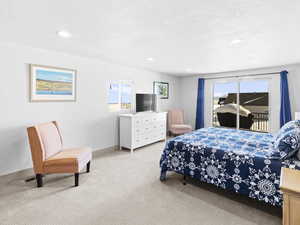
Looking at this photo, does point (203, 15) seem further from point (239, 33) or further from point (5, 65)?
point (5, 65)

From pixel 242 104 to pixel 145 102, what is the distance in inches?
122

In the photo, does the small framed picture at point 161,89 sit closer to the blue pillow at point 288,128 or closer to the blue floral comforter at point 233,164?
the blue floral comforter at point 233,164

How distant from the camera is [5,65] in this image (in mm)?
2641

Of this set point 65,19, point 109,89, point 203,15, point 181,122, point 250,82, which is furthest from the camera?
point 181,122

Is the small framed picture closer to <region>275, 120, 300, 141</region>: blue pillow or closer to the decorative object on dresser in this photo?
<region>275, 120, 300, 141</region>: blue pillow

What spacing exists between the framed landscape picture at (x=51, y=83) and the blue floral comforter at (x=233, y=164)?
2290mm

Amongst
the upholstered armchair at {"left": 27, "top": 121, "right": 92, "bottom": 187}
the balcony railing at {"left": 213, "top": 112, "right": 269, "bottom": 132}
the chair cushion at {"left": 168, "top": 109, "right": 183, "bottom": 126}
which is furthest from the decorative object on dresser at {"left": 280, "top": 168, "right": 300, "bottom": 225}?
the chair cushion at {"left": 168, "top": 109, "right": 183, "bottom": 126}

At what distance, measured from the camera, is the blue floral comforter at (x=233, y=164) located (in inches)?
72.7

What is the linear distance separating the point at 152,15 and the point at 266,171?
2142mm

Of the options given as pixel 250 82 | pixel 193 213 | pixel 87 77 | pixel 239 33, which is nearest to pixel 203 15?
pixel 239 33

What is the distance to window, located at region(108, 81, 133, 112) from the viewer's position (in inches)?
164

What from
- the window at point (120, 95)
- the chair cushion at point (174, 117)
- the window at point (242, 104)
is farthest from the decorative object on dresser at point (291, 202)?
the chair cushion at point (174, 117)

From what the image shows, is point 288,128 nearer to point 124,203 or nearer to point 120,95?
point 124,203

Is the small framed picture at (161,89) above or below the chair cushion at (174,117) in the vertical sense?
above
